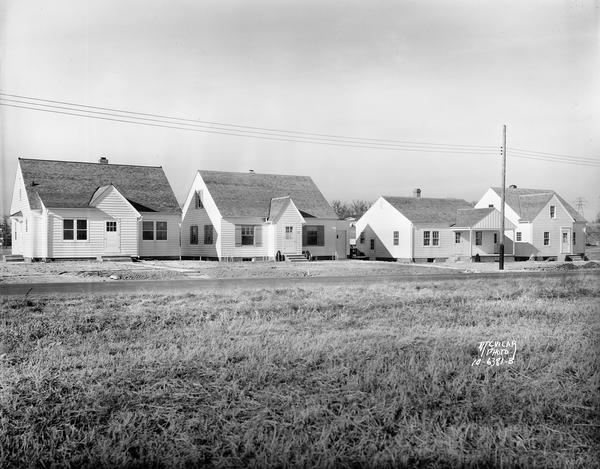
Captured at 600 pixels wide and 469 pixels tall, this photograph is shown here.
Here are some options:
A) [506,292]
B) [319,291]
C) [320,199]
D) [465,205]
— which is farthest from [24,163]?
[465,205]

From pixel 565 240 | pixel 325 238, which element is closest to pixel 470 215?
pixel 565 240

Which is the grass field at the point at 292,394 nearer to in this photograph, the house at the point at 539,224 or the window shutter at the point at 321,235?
the window shutter at the point at 321,235

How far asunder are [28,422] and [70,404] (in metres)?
0.43

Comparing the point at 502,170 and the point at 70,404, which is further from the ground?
the point at 502,170

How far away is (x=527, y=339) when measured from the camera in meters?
8.34

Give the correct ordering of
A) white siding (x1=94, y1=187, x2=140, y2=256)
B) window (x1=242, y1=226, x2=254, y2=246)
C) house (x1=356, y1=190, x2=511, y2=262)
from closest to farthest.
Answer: white siding (x1=94, y1=187, x2=140, y2=256) → window (x1=242, y1=226, x2=254, y2=246) → house (x1=356, y1=190, x2=511, y2=262)

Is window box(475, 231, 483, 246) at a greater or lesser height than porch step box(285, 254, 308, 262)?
greater

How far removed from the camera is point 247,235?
123 ft

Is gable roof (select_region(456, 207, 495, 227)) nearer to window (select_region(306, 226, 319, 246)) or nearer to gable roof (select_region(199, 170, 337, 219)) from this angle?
gable roof (select_region(199, 170, 337, 219))

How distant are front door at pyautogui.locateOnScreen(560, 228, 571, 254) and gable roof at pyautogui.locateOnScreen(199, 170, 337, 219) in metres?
19.1

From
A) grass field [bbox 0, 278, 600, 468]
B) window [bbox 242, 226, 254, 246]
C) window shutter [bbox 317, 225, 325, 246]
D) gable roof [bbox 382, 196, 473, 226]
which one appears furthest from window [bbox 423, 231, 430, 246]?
grass field [bbox 0, 278, 600, 468]

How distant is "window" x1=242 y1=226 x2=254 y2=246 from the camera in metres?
37.2

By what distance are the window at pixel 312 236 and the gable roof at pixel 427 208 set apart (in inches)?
297

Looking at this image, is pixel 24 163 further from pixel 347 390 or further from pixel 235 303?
pixel 347 390
